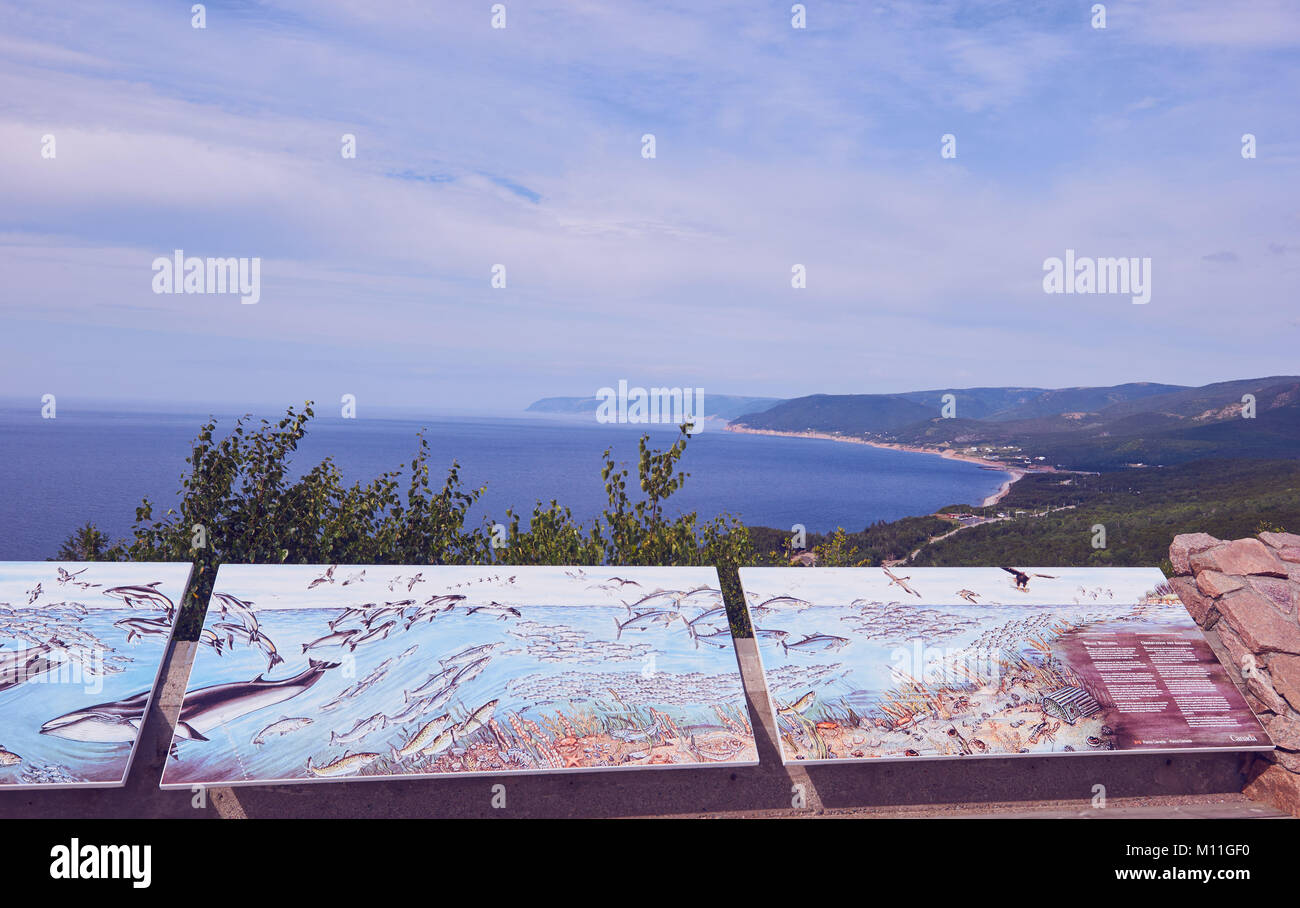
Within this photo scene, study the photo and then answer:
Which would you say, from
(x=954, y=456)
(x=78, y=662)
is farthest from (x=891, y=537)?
(x=954, y=456)

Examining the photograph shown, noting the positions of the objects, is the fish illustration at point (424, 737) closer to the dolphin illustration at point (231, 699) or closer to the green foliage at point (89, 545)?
the dolphin illustration at point (231, 699)

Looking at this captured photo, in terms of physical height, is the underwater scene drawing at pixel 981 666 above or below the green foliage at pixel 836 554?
below

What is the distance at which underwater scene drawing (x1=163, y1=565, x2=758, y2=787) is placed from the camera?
4594mm

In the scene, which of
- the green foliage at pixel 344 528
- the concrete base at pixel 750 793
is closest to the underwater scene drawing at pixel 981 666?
the concrete base at pixel 750 793

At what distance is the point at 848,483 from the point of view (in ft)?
314

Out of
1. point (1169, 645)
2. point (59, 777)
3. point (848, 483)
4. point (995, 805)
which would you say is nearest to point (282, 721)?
point (59, 777)

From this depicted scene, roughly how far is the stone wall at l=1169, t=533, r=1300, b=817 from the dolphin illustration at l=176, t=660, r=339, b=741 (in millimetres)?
6410

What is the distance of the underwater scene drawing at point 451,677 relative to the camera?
4.59 metres

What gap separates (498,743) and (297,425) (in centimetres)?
473

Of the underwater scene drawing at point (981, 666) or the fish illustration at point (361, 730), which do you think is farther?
the underwater scene drawing at point (981, 666)

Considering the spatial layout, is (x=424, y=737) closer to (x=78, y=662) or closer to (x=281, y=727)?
(x=281, y=727)

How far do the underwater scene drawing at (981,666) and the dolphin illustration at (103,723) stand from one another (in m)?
3.72

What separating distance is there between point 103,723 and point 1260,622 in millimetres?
8026

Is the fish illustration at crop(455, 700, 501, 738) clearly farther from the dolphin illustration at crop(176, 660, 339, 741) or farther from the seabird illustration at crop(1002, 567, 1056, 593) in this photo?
the seabird illustration at crop(1002, 567, 1056, 593)
